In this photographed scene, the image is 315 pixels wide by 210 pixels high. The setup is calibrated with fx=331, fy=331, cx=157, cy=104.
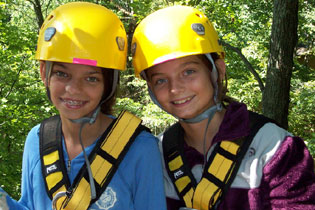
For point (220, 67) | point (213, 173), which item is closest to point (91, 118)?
point (213, 173)

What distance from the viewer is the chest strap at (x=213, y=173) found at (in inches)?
80.1

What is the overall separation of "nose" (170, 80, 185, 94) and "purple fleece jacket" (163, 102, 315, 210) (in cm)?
45

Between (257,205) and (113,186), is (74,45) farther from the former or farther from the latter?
(257,205)

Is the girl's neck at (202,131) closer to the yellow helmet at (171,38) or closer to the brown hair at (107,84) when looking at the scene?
the yellow helmet at (171,38)

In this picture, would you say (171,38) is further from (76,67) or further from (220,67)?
(76,67)

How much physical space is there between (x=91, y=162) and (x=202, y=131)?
2.57ft

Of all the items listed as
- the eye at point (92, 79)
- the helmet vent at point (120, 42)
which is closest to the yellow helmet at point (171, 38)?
the helmet vent at point (120, 42)

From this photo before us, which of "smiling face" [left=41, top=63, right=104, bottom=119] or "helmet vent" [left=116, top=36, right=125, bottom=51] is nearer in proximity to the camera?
"smiling face" [left=41, top=63, right=104, bottom=119]

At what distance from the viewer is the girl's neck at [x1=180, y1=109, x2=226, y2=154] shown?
2.29 meters

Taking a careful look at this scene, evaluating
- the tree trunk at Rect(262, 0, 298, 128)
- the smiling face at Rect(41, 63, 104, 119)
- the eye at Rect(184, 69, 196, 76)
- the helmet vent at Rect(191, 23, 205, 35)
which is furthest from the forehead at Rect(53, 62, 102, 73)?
the tree trunk at Rect(262, 0, 298, 128)

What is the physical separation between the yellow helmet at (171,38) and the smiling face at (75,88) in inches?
13.6

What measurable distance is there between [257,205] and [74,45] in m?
1.45

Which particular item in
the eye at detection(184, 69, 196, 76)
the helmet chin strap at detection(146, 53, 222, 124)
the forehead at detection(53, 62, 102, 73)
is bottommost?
the helmet chin strap at detection(146, 53, 222, 124)

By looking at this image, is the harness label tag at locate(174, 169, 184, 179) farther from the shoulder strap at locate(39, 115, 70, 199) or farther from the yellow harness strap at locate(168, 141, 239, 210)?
the shoulder strap at locate(39, 115, 70, 199)
